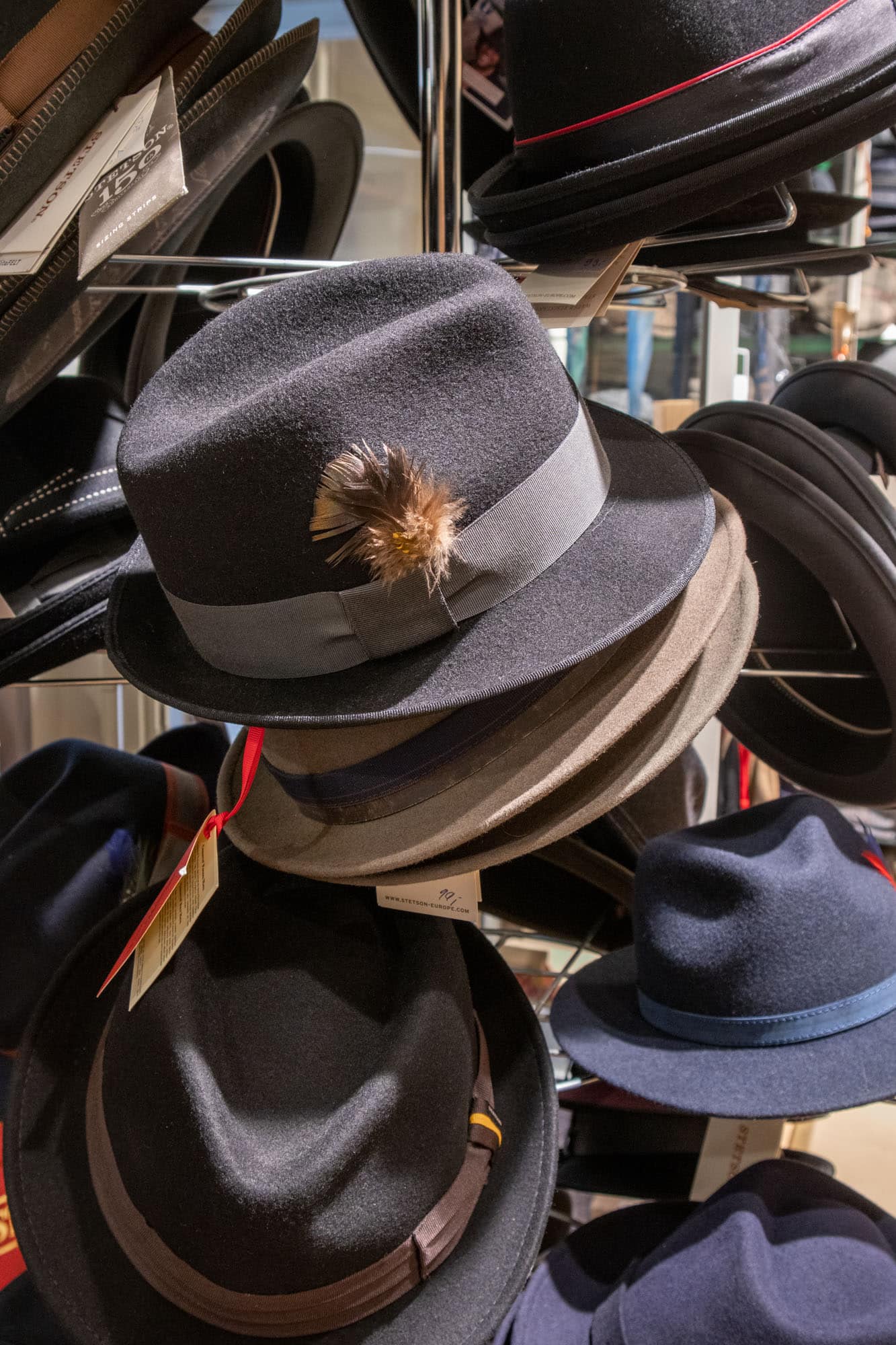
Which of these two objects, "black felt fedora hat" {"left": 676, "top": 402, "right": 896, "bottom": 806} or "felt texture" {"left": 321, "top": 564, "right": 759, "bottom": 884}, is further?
"black felt fedora hat" {"left": 676, "top": 402, "right": 896, "bottom": 806}

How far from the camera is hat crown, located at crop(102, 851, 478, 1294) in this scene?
2.09 ft

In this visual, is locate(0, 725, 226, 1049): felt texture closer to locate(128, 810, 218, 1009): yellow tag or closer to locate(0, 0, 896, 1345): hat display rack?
locate(0, 0, 896, 1345): hat display rack

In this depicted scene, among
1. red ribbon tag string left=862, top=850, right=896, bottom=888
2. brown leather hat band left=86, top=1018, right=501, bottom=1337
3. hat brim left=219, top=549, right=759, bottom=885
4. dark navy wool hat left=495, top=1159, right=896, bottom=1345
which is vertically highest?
hat brim left=219, top=549, right=759, bottom=885

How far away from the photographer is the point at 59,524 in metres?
0.96

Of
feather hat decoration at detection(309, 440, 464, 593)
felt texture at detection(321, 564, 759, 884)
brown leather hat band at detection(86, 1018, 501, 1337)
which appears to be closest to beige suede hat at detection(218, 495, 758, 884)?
felt texture at detection(321, 564, 759, 884)

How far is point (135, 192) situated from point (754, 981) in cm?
75

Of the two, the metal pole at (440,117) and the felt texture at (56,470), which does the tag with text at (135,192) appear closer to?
the metal pole at (440,117)

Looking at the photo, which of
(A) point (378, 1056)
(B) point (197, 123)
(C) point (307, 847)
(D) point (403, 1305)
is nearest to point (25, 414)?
(B) point (197, 123)

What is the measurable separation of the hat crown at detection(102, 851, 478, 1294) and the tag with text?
50 centimetres

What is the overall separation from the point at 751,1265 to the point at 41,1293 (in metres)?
0.52

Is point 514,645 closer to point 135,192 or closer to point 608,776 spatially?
point 608,776

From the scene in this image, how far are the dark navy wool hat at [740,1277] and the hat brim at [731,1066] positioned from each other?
11cm

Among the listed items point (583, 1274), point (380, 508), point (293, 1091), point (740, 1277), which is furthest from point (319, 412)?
point (583, 1274)

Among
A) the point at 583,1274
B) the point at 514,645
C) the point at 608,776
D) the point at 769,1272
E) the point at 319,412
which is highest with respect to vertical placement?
the point at 319,412
